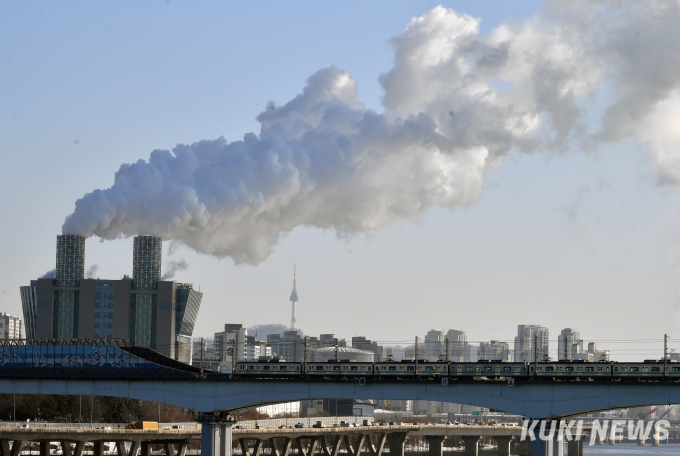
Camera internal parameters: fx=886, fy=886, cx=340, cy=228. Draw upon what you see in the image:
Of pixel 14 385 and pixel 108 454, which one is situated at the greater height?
pixel 14 385

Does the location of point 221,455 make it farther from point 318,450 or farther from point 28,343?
point 318,450

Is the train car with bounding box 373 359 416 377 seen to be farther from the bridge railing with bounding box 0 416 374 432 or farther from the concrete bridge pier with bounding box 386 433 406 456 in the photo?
the concrete bridge pier with bounding box 386 433 406 456

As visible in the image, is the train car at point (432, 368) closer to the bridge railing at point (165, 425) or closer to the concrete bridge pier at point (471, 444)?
the bridge railing at point (165, 425)

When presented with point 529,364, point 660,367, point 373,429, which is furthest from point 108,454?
point 660,367

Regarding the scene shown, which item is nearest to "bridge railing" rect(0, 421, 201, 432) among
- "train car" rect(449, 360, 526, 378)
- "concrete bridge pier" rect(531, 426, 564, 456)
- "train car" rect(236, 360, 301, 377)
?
"train car" rect(236, 360, 301, 377)

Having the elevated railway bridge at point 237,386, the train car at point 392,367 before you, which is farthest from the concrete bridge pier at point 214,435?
the train car at point 392,367

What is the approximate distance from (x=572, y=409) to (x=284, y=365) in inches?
1114

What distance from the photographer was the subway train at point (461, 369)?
77.3m

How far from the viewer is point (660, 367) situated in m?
76.8

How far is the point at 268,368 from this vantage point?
87.9 m

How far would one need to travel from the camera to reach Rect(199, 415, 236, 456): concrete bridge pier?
83.1m

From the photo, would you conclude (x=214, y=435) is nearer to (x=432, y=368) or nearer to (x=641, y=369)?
(x=432, y=368)

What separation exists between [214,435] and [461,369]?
24097 millimetres

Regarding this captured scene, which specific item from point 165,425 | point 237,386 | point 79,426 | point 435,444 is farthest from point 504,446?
point 237,386
